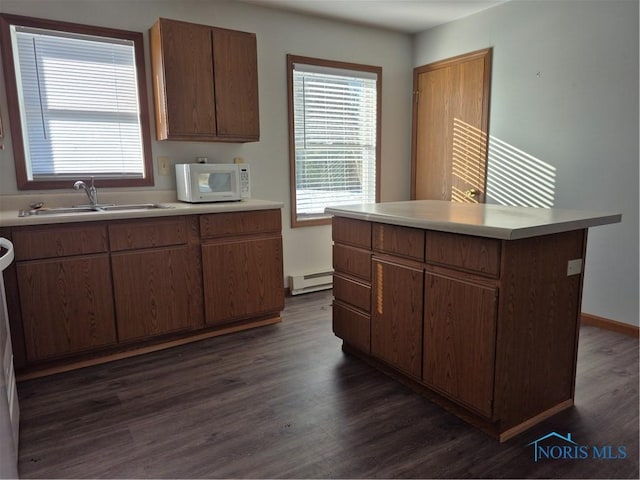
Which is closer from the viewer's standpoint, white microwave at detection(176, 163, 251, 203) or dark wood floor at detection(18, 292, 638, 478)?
dark wood floor at detection(18, 292, 638, 478)

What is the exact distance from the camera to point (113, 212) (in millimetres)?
2576

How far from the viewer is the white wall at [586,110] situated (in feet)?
9.51

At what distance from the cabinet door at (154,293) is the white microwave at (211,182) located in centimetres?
48

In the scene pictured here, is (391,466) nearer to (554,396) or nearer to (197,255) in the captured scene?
(554,396)

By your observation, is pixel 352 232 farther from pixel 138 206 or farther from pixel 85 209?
pixel 85 209

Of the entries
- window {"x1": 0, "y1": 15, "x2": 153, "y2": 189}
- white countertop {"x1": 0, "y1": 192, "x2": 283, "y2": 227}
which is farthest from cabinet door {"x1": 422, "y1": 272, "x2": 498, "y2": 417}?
window {"x1": 0, "y1": 15, "x2": 153, "y2": 189}

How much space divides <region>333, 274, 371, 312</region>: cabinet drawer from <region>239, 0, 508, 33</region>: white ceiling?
93.1 inches

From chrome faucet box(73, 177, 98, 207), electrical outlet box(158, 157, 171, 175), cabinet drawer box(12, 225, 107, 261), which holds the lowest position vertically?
cabinet drawer box(12, 225, 107, 261)

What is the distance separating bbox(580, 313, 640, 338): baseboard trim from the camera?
9.71ft

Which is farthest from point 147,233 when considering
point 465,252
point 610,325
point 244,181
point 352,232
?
point 610,325

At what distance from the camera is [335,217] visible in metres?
2.66

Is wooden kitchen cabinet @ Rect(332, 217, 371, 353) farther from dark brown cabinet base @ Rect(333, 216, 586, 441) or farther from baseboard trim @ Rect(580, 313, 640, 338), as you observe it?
baseboard trim @ Rect(580, 313, 640, 338)

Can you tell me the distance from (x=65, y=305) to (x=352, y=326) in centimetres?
167

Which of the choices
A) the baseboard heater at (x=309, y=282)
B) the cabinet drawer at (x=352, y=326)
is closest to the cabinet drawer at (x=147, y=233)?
the cabinet drawer at (x=352, y=326)
